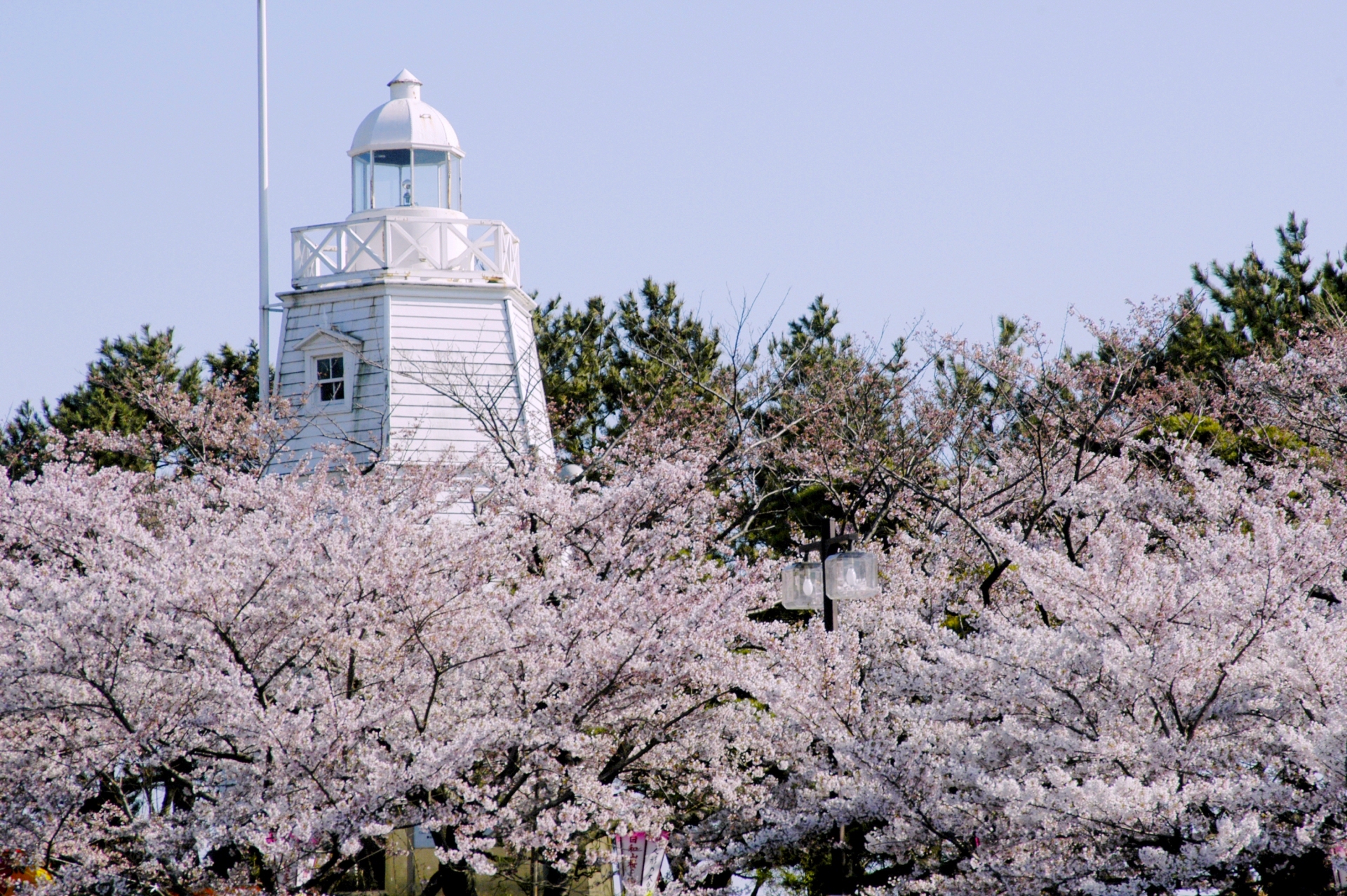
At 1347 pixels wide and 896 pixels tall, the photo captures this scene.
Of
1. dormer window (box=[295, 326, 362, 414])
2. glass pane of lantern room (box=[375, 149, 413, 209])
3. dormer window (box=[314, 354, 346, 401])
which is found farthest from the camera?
glass pane of lantern room (box=[375, 149, 413, 209])

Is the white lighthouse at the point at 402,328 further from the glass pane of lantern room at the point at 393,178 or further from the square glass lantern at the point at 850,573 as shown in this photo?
the square glass lantern at the point at 850,573

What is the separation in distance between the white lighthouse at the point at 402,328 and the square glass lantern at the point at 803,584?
801cm

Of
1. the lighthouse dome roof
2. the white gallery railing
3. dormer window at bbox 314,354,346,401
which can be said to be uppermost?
the lighthouse dome roof

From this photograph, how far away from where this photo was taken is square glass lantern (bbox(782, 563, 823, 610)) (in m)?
9.06

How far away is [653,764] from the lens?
948cm

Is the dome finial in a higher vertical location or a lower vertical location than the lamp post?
higher

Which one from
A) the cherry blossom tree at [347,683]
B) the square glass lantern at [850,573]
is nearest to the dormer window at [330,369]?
the cherry blossom tree at [347,683]

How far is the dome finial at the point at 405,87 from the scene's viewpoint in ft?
62.7

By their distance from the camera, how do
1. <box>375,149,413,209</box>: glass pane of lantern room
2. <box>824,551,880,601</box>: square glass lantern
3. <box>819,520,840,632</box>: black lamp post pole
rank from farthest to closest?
1. <box>375,149,413,209</box>: glass pane of lantern room
2. <box>819,520,840,632</box>: black lamp post pole
3. <box>824,551,880,601</box>: square glass lantern

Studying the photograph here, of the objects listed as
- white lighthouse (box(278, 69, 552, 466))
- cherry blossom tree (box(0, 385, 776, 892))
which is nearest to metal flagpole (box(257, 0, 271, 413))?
white lighthouse (box(278, 69, 552, 466))

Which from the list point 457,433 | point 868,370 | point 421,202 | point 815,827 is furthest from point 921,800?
point 421,202

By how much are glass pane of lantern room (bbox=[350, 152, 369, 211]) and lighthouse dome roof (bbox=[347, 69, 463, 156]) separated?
0.12 metres

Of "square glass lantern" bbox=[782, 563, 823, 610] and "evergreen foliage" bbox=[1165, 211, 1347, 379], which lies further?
"evergreen foliage" bbox=[1165, 211, 1347, 379]

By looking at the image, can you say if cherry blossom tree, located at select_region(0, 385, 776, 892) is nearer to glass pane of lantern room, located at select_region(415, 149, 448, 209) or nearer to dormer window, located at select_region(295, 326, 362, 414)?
dormer window, located at select_region(295, 326, 362, 414)
